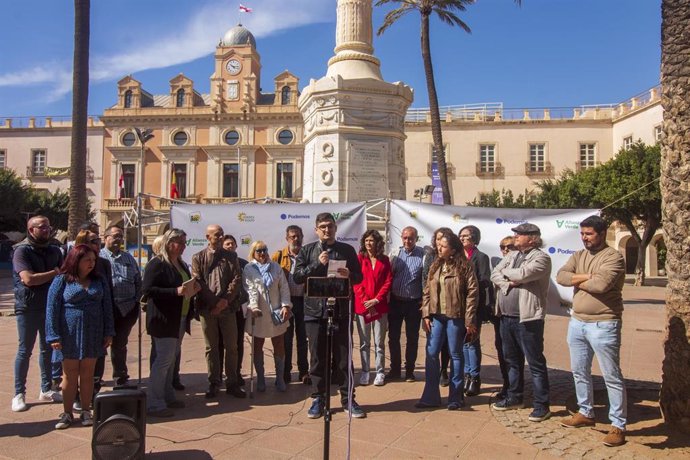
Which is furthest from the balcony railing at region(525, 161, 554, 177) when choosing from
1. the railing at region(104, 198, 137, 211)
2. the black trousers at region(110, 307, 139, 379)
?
the black trousers at region(110, 307, 139, 379)

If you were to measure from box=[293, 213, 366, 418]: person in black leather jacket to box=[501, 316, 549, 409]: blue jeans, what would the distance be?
58.2 inches

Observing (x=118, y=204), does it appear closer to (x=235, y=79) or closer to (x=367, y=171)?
(x=235, y=79)

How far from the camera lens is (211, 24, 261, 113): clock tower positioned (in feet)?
141

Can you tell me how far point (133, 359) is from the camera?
743 centimetres

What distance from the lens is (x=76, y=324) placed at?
15.0 ft

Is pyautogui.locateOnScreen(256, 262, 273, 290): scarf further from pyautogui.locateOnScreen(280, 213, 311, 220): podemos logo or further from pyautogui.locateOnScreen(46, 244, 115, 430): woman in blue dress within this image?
pyautogui.locateOnScreen(280, 213, 311, 220): podemos logo

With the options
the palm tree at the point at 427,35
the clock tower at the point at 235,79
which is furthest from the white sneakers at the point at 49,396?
the clock tower at the point at 235,79

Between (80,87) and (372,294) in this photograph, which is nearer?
(372,294)

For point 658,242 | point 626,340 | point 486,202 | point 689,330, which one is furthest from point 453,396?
point 658,242

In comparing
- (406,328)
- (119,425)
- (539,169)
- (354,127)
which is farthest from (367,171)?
(539,169)

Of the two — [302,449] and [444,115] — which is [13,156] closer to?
[444,115]

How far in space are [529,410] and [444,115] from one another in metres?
39.8

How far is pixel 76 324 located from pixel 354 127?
8892 mm

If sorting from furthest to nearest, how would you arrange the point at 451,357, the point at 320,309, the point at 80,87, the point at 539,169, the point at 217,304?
the point at 539,169 < the point at 80,87 < the point at 217,304 < the point at 451,357 < the point at 320,309
